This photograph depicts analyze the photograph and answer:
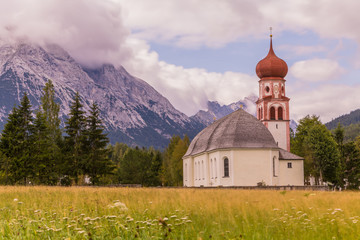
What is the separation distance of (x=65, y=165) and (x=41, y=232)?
47.6 m

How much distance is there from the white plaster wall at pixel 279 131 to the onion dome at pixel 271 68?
7.84 metres

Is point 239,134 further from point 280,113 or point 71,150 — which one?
point 280,113

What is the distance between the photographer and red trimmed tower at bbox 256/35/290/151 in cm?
7112

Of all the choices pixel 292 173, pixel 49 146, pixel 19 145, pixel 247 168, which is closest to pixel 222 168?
pixel 247 168

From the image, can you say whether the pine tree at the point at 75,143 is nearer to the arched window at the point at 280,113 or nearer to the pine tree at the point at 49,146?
the pine tree at the point at 49,146

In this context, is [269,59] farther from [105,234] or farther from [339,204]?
[105,234]

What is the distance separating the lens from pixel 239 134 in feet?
173

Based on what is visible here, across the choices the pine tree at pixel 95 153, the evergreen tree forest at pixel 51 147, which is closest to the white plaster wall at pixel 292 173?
the evergreen tree forest at pixel 51 147

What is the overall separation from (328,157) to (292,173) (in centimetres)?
1469

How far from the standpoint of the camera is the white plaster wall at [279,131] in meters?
70.8

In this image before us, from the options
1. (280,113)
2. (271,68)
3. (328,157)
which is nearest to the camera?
(328,157)

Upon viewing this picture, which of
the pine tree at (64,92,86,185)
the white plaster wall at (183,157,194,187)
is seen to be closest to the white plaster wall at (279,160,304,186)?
the white plaster wall at (183,157,194,187)

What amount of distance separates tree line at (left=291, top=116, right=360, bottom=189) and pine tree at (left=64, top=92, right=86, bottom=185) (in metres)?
33.6

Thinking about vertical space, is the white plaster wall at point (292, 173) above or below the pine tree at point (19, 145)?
below
